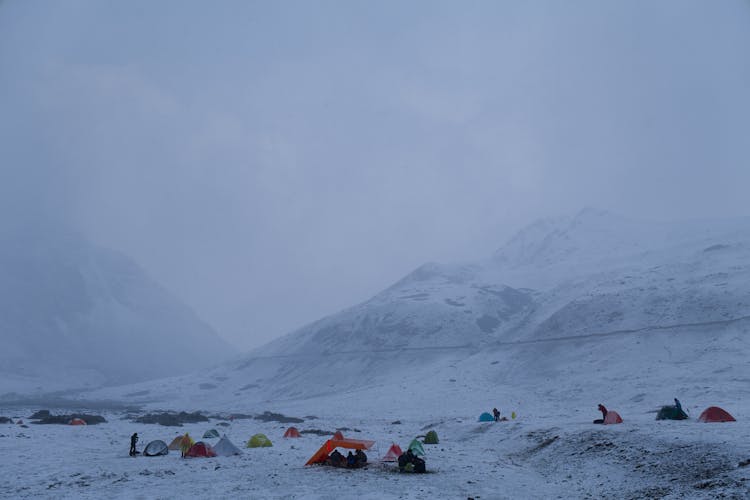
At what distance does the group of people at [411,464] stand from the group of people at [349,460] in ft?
5.97

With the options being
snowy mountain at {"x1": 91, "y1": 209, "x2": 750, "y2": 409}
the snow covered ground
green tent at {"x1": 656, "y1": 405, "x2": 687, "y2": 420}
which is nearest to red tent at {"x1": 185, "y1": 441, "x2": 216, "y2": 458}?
the snow covered ground

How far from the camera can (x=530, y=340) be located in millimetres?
85938

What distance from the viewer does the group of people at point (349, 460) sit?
2155 centimetres

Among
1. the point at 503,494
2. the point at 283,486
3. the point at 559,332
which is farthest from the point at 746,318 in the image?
the point at 283,486

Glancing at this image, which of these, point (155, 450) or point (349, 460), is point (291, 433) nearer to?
point (155, 450)

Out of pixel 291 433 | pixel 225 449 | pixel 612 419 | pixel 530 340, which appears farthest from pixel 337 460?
pixel 530 340

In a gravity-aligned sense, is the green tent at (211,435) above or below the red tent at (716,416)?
above

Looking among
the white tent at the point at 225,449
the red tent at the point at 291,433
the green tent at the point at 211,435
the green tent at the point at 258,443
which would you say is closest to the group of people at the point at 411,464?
the white tent at the point at 225,449

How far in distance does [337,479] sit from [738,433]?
1480 centimetres

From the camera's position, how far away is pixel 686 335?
6612cm

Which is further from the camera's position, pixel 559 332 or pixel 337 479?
pixel 559 332

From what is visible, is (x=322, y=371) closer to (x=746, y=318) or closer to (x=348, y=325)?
(x=348, y=325)

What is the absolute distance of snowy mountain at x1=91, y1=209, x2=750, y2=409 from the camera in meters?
60.5

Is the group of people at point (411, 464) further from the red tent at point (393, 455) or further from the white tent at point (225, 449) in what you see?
the white tent at point (225, 449)
